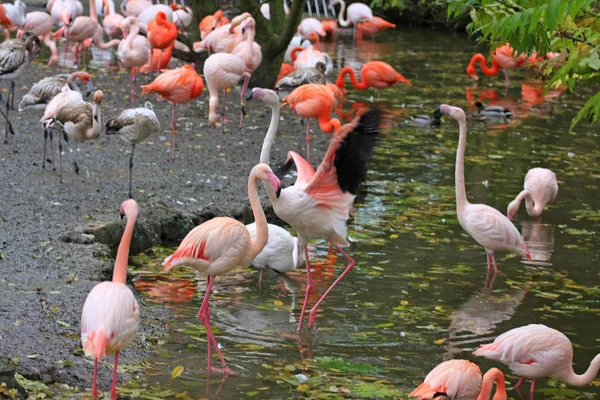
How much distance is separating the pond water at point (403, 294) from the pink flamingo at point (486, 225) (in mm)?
222

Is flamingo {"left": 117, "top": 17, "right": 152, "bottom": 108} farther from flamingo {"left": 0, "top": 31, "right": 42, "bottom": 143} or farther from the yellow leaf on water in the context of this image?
the yellow leaf on water

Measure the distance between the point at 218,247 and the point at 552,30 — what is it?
2.42m

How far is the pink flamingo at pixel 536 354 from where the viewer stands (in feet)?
17.1

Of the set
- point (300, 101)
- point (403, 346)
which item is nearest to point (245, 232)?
point (403, 346)

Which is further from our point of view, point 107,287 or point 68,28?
point 68,28

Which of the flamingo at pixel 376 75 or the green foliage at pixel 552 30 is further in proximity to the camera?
the flamingo at pixel 376 75

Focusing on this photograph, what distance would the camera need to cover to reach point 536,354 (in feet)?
17.1

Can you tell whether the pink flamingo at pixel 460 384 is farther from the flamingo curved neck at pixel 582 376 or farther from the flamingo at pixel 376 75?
the flamingo at pixel 376 75

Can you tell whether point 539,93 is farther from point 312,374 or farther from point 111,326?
point 111,326

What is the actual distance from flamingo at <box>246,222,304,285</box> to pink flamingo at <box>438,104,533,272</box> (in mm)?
1463

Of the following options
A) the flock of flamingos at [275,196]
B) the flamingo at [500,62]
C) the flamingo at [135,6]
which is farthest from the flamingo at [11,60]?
the flamingo at [500,62]

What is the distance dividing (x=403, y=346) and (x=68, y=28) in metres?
11.0

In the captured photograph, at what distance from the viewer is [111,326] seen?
180 inches

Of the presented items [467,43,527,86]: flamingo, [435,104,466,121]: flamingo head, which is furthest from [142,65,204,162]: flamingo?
[467,43,527,86]: flamingo
